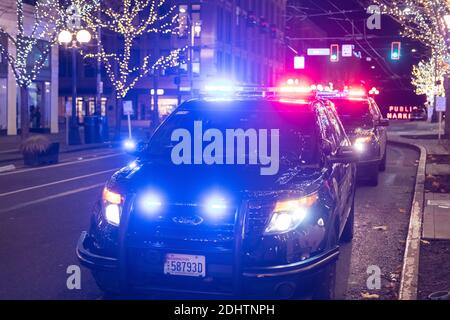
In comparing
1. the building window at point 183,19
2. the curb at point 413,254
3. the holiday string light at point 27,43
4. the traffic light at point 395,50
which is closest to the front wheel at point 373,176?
the curb at point 413,254

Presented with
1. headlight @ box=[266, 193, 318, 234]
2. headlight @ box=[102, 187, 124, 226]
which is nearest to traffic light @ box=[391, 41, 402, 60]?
headlight @ box=[266, 193, 318, 234]

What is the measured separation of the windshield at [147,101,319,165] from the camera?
6.76 meters

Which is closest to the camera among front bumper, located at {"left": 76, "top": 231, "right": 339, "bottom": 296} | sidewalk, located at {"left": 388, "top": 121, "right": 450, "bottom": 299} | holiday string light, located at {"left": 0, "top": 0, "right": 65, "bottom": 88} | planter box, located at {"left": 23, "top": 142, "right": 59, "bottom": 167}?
front bumper, located at {"left": 76, "top": 231, "right": 339, "bottom": 296}

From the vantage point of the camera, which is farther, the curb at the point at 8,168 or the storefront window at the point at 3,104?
the storefront window at the point at 3,104

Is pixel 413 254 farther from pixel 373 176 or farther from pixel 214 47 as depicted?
pixel 214 47

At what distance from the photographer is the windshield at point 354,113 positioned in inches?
586

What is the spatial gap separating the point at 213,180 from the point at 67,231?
179 inches

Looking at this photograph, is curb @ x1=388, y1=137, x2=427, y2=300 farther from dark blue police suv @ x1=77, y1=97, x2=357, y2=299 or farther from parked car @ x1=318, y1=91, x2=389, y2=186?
parked car @ x1=318, y1=91, x2=389, y2=186

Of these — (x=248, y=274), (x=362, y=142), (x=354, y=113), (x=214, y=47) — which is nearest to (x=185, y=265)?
(x=248, y=274)

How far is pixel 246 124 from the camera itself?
702 cm

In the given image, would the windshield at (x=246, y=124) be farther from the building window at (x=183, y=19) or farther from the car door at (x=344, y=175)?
the building window at (x=183, y=19)

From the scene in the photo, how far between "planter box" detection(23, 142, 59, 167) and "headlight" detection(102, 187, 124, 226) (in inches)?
594

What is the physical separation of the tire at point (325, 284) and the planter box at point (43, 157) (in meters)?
15.7

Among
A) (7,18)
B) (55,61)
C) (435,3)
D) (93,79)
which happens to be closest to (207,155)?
(435,3)
